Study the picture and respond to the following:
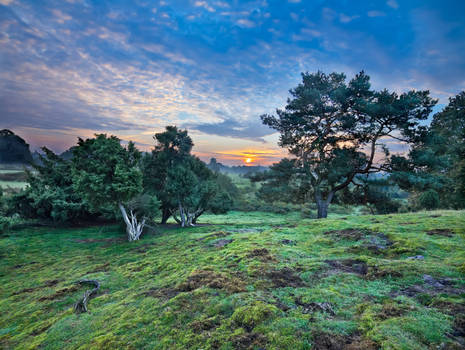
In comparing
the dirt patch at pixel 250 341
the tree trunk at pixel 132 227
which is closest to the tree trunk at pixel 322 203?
the tree trunk at pixel 132 227

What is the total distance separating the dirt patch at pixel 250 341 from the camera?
3.59m

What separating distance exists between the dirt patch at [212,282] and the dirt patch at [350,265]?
3.54 m

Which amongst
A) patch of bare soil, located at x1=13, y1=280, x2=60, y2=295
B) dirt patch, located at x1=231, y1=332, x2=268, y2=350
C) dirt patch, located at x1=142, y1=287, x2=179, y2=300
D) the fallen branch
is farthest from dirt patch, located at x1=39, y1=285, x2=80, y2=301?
dirt patch, located at x1=231, y1=332, x2=268, y2=350

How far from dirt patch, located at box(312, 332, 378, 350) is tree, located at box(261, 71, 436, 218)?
1805cm

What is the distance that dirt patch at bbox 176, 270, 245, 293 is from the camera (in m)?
5.84

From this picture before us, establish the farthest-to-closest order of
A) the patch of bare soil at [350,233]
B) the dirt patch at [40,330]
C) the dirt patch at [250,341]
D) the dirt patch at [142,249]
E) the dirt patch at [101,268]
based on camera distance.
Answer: the dirt patch at [142,249] < the dirt patch at [101,268] < the patch of bare soil at [350,233] < the dirt patch at [40,330] < the dirt patch at [250,341]

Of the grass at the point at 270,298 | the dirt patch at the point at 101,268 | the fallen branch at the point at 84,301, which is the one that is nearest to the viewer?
the grass at the point at 270,298

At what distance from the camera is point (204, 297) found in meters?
5.51

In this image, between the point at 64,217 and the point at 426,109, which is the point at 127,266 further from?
the point at 426,109

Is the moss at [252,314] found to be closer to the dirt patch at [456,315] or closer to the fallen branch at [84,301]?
the dirt patch at [456,315]

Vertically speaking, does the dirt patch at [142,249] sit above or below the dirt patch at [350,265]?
below

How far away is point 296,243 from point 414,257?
4659mm

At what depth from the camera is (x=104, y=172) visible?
15461mm

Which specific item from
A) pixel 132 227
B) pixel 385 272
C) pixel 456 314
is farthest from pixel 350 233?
pixel 132 227
